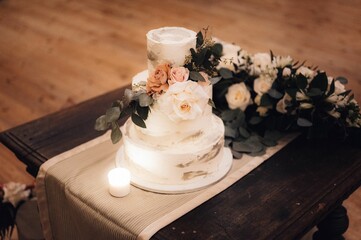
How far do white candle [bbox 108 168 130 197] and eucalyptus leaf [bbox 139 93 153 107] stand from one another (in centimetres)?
21

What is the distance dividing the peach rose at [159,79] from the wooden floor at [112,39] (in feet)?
4.07

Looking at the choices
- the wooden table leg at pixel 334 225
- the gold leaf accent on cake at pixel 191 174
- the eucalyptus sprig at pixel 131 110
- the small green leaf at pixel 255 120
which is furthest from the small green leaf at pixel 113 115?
the wooden table leg at pixel 334 225

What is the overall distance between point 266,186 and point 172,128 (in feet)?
1.08

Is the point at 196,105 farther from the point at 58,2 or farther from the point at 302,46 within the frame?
the point at 58,2

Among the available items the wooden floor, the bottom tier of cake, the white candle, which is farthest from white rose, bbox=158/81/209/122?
the wooden floor

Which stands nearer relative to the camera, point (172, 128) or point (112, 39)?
point (172, 128)

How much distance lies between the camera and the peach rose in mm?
1255

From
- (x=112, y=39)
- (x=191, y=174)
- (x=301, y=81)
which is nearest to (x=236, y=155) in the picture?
(x=191, y=174)

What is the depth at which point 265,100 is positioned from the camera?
162cm

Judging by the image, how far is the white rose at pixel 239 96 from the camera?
1656 mm

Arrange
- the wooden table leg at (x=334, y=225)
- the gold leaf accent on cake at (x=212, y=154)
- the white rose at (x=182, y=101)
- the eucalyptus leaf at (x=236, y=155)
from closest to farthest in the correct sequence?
the white rose at (x=182, y=101) < the gold leaf accent on cake at (x=212, y=154) < the eucalyptus leaf at (x=236, y=155) < the wooden table leg at (x=334, y=225)

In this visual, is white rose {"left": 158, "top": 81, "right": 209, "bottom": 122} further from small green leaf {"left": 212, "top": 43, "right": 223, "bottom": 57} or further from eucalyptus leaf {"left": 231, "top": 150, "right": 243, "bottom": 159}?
eucalyptus leaf {"left": 231, "top": 150, "right": 243, "bottom": 159}

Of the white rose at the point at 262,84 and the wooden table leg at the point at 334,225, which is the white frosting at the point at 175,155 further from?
the wooden table leg at the point at 334,225

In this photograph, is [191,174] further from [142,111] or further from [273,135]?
[273,135]
